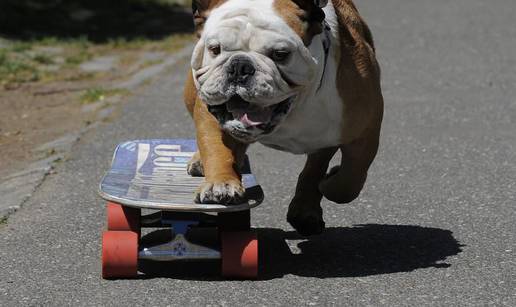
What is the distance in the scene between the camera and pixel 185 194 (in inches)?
200

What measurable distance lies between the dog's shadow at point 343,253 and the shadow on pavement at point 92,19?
7820 millimetres

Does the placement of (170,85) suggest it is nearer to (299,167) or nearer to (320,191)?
(299,167)

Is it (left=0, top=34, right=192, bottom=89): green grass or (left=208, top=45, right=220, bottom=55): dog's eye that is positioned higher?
(left=208, top=45, right=220, bottom=55): dog's eye

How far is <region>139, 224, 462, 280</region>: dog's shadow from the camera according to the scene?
Result: 202 inches

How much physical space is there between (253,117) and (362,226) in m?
1.58

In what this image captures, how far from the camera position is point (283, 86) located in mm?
4629

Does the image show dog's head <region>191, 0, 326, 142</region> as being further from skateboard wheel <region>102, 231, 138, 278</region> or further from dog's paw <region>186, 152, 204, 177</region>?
dog's paw <region>186, 152, 204, 177</region>

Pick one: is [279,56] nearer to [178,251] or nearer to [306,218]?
[178,251]

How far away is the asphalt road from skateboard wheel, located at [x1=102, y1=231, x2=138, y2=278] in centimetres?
6

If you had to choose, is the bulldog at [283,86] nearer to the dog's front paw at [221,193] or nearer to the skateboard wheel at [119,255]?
the dog's front paw at [221,193]

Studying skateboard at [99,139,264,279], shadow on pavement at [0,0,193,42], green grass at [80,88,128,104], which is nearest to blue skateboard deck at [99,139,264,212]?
skateboard at [99,139,264,279]

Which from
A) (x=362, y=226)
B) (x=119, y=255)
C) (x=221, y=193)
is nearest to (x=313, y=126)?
(x=221, y=193)

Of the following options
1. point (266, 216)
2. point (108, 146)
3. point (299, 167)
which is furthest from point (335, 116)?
point (108, 146)

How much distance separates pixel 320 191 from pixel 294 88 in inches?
39.4
